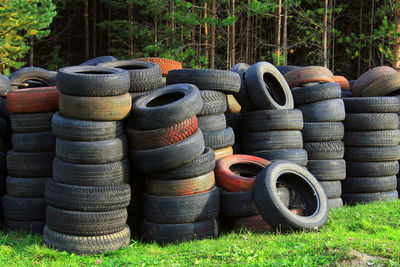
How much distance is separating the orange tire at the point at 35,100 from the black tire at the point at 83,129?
729 mm

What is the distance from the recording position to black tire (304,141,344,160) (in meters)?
8.63

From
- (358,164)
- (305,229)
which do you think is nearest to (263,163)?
(305,229)

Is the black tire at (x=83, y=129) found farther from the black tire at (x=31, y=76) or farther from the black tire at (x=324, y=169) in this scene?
the black tire at (x=324, y=169)

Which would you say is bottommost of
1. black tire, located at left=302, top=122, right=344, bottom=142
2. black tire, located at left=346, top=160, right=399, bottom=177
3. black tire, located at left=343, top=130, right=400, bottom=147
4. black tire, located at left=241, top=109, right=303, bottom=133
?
black tire, located at left=346, top=160, right=399, bottom=177

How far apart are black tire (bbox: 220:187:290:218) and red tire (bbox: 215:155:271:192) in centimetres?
13

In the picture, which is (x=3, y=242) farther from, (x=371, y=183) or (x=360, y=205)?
(x=371, y=183)

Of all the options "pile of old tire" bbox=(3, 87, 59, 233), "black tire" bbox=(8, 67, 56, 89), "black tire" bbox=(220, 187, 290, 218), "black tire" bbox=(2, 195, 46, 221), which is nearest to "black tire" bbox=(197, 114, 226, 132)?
"black tire" bbox=(220, 187, 290, 218)

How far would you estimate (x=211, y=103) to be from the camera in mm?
7301

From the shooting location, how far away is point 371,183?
901 centimetres

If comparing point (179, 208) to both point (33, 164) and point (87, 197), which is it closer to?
point (87, 197)

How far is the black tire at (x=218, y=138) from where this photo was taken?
726 centimetres

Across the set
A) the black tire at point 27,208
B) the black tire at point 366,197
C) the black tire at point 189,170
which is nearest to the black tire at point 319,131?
the black tire at point 366,197

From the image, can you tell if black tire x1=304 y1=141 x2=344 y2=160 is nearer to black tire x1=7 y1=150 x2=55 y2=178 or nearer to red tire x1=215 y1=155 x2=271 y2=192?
red tire x1=215 y1=155 x2=271 y2=192

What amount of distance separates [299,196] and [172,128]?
2.71m
